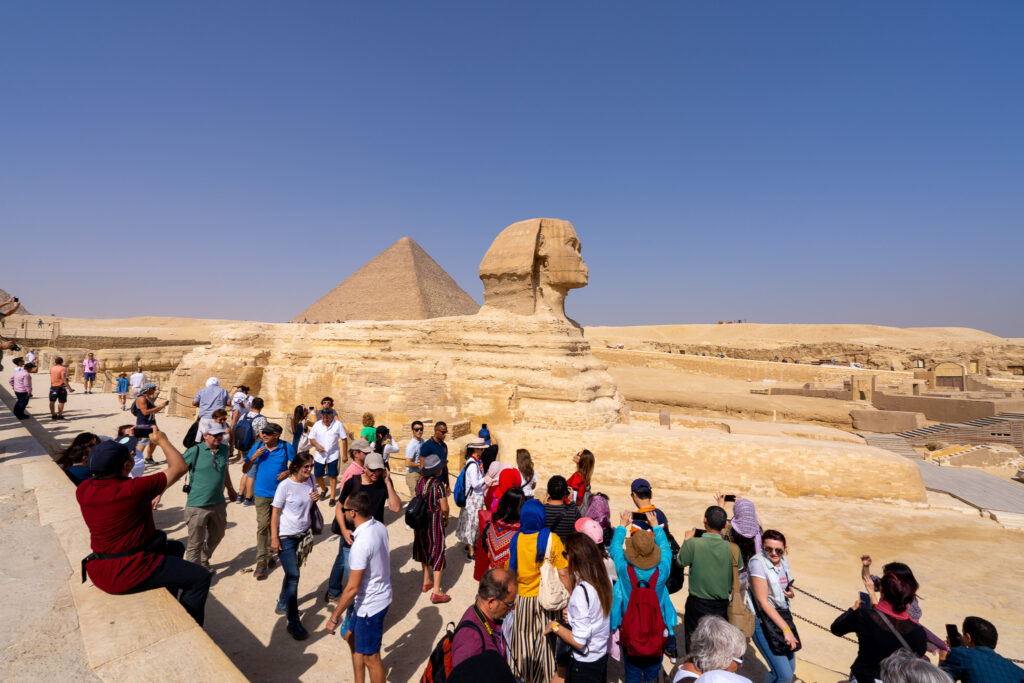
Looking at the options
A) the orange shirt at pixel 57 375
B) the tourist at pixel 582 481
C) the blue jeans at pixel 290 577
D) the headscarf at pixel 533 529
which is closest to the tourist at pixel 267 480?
the blue jeans at pixel 290 577

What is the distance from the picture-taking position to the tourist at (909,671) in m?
1.55

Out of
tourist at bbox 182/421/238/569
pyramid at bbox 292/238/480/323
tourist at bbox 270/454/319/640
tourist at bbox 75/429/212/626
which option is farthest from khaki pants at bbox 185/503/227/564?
pyramid at bbox 292/238/480/323

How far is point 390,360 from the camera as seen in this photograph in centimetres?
1051

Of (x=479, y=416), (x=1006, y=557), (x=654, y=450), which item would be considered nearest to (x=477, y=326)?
(x=479, y=416)

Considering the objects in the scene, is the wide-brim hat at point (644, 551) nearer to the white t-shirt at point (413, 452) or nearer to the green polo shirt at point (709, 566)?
the green polo shirt at point (709, 566)

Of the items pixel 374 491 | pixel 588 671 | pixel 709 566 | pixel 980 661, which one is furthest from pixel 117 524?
pixel 980 661

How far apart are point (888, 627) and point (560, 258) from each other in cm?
777

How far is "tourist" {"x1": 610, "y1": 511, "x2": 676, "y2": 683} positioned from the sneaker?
2255 mm

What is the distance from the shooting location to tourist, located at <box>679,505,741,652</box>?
97.7 inches

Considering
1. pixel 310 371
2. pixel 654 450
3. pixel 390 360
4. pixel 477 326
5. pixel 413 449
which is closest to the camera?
pixel 413 449

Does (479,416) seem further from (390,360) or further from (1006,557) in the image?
(1006,557)

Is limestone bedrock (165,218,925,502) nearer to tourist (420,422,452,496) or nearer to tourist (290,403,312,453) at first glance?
tourist (420,422,452,496)

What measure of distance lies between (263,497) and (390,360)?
678 cm

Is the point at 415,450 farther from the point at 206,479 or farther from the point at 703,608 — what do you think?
the point at 703,608
